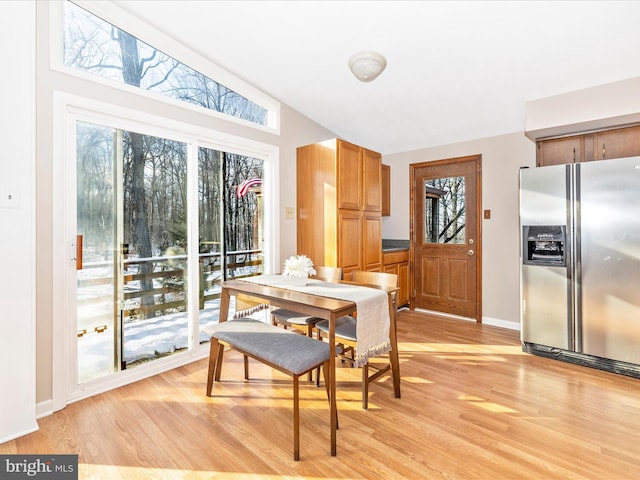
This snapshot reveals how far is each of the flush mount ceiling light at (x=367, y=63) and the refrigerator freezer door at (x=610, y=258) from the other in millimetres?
2087

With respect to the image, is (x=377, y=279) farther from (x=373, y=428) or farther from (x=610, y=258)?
(x=610, y=258)

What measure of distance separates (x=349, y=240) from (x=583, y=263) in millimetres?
2165

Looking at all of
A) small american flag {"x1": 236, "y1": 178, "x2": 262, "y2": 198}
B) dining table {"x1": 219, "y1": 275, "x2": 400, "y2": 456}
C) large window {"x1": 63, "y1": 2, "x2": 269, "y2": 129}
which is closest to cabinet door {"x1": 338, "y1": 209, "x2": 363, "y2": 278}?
dining table {"x1": 219, "y1": 275, "x2": 400, "y2": 456}

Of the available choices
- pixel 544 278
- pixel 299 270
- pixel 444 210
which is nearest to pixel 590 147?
pixel 544 278

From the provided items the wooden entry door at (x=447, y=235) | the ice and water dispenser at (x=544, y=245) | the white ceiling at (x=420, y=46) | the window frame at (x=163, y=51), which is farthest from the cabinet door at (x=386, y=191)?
the ice and water dispenser at (x=544, y=245)

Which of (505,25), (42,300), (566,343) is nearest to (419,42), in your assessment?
(505,25)

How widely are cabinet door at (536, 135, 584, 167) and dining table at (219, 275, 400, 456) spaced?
8.25 ft

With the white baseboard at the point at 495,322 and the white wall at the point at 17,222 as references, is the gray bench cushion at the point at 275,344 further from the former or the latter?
Result: the white baseboard at the point at 495,322

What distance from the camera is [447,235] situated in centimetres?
445

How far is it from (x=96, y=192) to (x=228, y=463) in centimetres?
210

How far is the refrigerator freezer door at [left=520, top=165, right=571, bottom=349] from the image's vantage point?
2.94 metres

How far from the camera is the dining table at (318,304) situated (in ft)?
5.95
